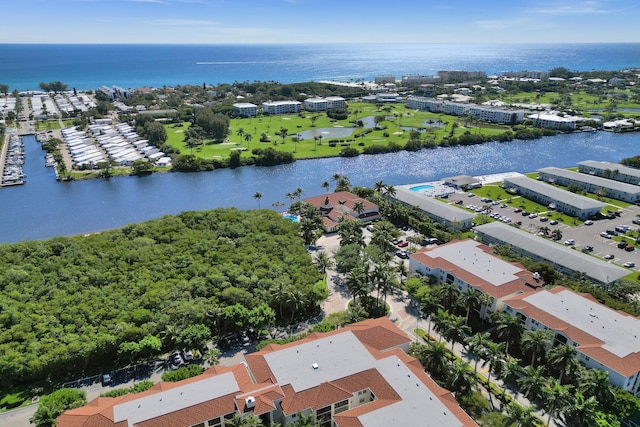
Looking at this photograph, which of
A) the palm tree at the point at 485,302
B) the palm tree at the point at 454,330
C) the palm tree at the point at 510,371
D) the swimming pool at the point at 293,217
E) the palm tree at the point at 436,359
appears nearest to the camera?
the palm tree at the point at 510,371

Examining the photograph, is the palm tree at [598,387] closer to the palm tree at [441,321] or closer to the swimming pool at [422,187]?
the palm tree at [441,321]

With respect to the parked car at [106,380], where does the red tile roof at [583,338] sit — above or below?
above

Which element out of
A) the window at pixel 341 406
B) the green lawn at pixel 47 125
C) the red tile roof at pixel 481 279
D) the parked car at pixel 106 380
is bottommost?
the parked car at pixel 106 380

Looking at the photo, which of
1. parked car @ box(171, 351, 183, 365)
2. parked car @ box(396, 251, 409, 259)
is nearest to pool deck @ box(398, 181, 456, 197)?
parked car @ box(396, 251, 409, 259)

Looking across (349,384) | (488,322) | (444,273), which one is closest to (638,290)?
(488,322)

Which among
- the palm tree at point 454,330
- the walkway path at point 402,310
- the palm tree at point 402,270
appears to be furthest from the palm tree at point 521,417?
the palm tree at point 402,270

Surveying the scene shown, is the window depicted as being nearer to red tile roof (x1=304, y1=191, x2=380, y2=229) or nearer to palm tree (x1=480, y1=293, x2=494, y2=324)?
palm tree (x1=480, y1=293, x2=494, y2=324)
